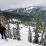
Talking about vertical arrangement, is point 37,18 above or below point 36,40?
above

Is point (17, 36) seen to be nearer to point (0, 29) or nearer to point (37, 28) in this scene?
point (37, 28)

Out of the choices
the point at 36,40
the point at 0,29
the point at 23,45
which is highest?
the point at 0,29

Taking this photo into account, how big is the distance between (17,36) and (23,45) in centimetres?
3714

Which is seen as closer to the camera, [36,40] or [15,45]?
[15,45]

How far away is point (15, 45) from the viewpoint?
1461 cm

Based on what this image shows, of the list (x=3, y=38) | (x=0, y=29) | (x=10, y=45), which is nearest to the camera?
(x=10, y=45)

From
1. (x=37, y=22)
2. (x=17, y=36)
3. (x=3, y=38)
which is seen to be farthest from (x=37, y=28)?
(x=3, y=38)

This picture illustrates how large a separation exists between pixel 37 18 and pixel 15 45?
2645 centimetres

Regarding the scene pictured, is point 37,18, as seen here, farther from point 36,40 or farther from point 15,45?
point 15,45

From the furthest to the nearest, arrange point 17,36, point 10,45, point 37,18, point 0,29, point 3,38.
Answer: point 17,36 < point 37,18 < point 3,38 < point 0,29 < point 10,45

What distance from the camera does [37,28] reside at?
133 feet

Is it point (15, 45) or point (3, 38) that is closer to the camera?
point (15, 45)

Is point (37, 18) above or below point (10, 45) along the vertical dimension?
above

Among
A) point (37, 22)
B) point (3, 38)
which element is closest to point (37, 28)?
point (37, 22)
